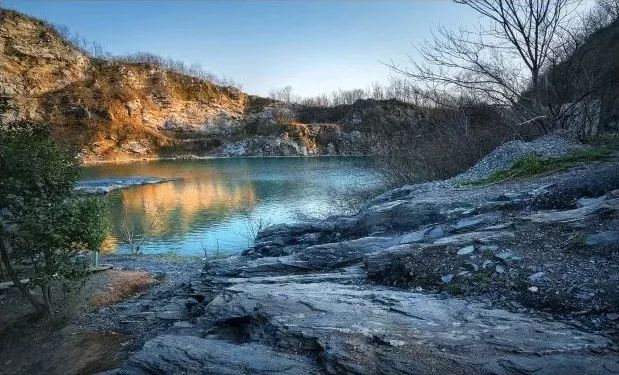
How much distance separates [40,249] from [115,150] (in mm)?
94611

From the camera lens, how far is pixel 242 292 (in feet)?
22.8

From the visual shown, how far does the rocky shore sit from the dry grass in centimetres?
356

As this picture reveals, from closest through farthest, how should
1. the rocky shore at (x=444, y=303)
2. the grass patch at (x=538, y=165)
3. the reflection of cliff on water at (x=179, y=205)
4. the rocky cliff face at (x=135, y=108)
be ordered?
the rocky shore at (x=444, y=303) → the grass patch at (x=538, y=165) → the reflection of cliff on water at (x=179, y=205) → the rocky cliff face at (x=135, y=108)

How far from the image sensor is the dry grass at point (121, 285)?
1153 centimetres

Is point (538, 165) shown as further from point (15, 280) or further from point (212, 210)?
point (212, 210)

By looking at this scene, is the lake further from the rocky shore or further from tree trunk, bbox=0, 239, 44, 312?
the rocky shore

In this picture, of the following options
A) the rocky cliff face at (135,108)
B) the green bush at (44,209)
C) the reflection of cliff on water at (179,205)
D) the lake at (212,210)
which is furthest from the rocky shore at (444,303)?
the rocky cliff face at (135,108)

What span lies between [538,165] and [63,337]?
1143 centimetres

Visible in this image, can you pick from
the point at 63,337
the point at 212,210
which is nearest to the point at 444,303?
the point at 63,337

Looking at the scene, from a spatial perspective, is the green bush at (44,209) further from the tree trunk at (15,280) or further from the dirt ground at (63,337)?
the dirt ground at (63,337)

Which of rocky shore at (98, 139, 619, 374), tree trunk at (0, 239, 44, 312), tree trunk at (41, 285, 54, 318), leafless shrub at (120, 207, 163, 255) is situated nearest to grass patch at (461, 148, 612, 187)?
rocky shore at (98, 139, 619, 374)

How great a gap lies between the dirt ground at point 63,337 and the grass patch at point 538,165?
364 inches

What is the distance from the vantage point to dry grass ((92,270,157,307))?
11.5 meters

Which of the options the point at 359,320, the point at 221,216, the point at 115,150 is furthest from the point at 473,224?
the point at 115,150
